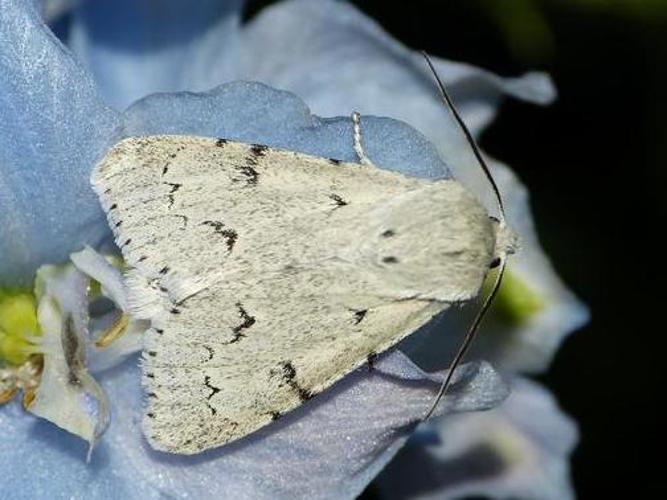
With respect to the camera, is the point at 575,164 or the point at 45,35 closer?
the point at 45,35

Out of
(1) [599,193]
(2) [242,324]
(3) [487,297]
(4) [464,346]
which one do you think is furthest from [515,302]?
(1) [599,193]

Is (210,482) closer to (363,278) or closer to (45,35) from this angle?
(363,278)

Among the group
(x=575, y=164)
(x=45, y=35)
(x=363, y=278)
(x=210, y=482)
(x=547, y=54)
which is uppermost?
(x=45, y=35)

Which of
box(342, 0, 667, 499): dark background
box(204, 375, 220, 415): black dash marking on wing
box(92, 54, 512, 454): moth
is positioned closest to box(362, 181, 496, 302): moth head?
box(92, 54, 512, 454): moth

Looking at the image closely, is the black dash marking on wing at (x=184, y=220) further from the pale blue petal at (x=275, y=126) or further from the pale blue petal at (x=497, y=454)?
the pale blue petal at (x=497, y=454)

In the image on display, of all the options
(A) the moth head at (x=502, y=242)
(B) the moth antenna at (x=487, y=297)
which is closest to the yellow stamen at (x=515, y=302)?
(B) the moth antenna at (x=487, y=297)

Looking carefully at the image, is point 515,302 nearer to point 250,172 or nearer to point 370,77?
point 370,77

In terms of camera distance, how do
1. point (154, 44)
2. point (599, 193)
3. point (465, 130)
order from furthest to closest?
point (599, 193)
point (154, 44)
point (465, 130)

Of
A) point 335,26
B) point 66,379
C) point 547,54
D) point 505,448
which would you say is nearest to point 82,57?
point 335,26
